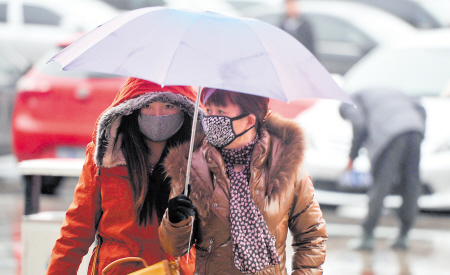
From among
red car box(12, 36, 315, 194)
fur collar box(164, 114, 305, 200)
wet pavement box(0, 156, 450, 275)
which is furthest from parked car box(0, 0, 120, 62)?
fur collar box(164, 114, 305, 200)

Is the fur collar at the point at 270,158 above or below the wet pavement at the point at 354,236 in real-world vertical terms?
above

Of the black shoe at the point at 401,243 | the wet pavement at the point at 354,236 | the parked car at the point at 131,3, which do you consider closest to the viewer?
the wet pavement at the point at 354,236

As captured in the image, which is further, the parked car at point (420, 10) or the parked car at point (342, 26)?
the parked car at point (420, 10)

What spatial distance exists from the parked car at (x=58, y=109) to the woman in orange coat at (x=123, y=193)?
3.50 meters

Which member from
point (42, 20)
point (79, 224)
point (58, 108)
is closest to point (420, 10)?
point (42, 20)

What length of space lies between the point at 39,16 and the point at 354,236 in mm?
5901

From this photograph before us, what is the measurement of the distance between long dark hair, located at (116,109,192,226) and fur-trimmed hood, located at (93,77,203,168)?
39mm

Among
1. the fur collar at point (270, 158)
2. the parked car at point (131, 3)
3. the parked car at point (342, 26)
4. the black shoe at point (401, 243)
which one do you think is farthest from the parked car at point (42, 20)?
the fur collar at point (270, 158)

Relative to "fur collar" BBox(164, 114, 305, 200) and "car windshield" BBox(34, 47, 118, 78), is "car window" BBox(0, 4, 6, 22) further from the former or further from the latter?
"fur collar" BBox(164, 114, 305, 200)

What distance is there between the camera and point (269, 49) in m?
2.43

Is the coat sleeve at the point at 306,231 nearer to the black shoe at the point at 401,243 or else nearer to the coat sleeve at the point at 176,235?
the coat sleeve at the point at 176,235

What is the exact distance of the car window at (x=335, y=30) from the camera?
36.2 ft

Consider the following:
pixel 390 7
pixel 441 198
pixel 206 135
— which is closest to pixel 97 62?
pixel 206 135

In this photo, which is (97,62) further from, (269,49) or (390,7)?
(390,7)
